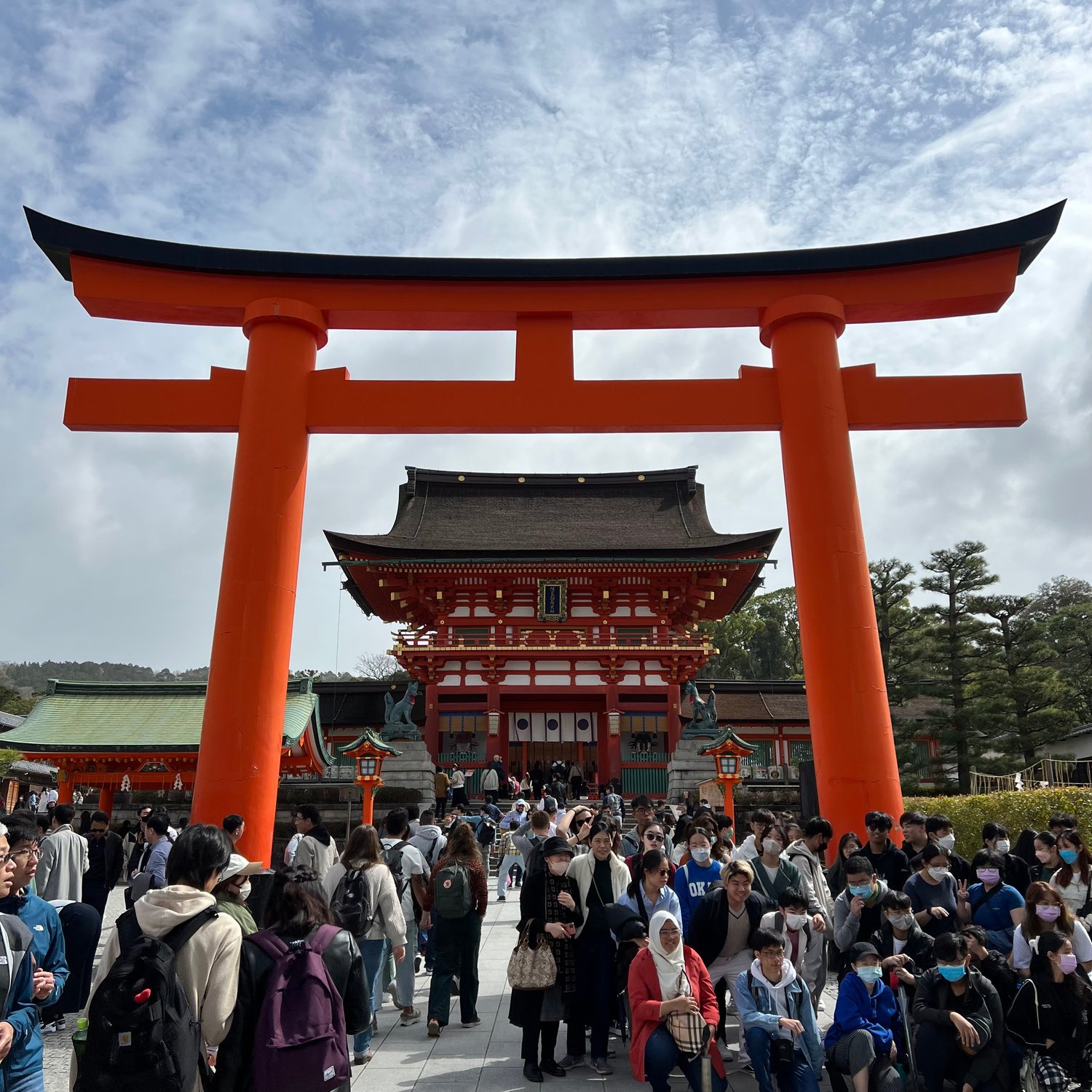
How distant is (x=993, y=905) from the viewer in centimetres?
568

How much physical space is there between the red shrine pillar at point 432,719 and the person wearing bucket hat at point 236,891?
19838 mm

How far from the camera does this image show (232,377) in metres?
9.61

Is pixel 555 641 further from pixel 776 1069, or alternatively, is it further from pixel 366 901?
pixel 776 1069

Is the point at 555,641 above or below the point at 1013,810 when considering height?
above

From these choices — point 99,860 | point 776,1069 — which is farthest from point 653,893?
point 99,860

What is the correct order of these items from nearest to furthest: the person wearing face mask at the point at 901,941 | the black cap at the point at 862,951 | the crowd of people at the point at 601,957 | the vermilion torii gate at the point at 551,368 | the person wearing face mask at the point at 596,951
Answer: the crowd of people at the point at 601,957
the black cap at the point at 862,951
the person wearing face mask at the point at 901,941
the person wearing face mask at the point at 596,951
the vermilion torii gate at the point at 551,368

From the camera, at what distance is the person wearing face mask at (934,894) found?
18.6 feet

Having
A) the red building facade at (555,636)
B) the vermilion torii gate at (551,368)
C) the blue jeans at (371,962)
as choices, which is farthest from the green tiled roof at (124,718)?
the blue jeans at (371,962)

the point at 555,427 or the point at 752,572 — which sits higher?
the point at 752,572

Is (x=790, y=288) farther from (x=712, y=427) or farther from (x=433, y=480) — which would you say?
(x=433, y=480)

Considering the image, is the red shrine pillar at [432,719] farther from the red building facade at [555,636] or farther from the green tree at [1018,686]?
the green tree at [1018,686]

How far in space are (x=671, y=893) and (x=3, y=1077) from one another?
3602 millimetres

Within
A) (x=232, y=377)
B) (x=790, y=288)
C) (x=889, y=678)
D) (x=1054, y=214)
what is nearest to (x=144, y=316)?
(x=232, y=377)

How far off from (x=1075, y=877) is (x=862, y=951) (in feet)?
7.14
